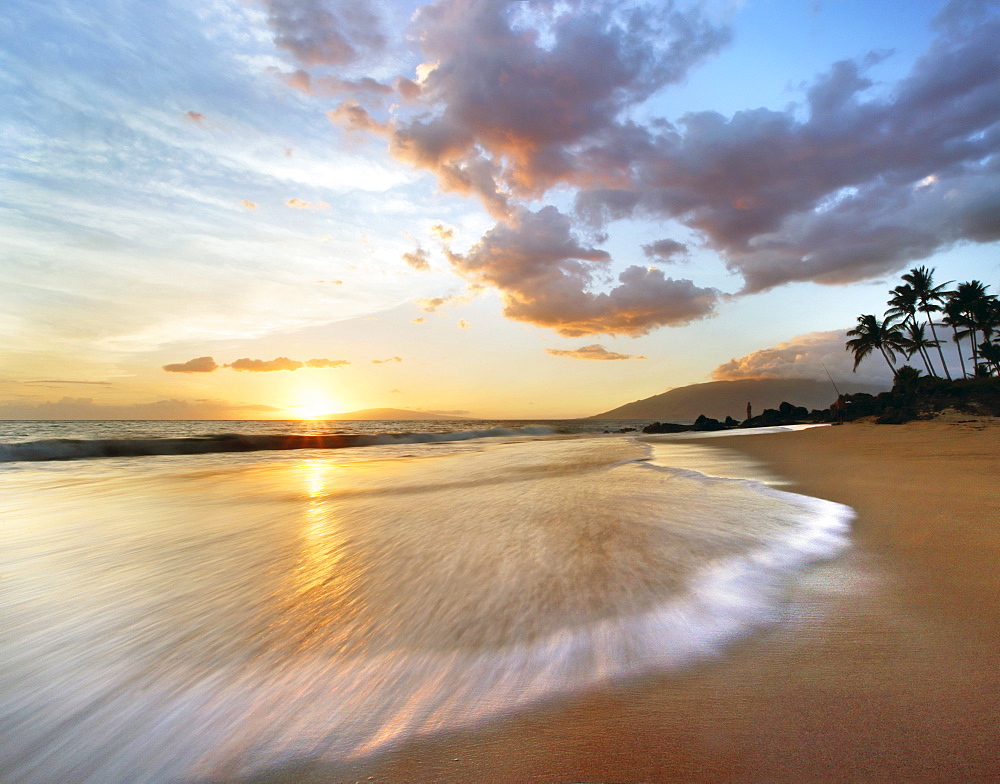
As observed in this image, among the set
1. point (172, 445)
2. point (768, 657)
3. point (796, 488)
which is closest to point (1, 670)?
point (768, 657)

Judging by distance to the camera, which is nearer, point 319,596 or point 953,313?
point 319,596

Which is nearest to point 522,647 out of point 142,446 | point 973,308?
point 142,446

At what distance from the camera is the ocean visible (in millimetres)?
1818

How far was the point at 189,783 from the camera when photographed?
1565 mm

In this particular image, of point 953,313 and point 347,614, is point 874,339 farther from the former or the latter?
point 347,614

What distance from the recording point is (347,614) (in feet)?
9.41

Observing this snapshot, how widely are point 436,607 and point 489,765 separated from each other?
1.47 m

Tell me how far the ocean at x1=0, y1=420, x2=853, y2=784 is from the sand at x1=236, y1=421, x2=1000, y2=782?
13 centimetres

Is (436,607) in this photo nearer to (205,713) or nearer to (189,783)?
(205,713)

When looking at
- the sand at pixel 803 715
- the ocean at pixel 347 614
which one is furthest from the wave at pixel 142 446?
the sand at pixel 803 715

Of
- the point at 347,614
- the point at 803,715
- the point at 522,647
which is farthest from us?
the point at 347,614

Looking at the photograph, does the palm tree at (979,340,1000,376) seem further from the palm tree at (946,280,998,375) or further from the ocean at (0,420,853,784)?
the ocean at (0,420,853,784)

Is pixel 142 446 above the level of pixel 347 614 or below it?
above

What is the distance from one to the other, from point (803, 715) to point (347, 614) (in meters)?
2.51
